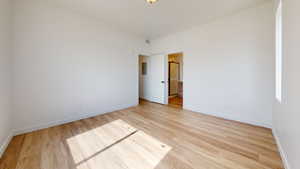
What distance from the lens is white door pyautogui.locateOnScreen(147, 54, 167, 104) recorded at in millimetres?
4539

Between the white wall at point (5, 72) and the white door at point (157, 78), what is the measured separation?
4019 millimetres

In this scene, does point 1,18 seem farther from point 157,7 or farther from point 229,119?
point 229,119

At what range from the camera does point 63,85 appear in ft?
8.72

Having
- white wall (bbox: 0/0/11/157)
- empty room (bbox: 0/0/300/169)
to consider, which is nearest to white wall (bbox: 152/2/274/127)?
empty room (bbox: 0/0/300/169)

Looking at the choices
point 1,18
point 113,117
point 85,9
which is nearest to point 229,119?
point 113,117

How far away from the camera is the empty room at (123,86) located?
1.52 meters

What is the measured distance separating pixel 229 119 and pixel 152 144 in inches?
94.1

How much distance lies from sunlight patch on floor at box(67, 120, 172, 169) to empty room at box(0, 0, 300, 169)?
2 cm

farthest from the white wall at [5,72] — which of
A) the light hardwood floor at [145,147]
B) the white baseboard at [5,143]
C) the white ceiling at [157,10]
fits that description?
the white ceiling at [157,10]

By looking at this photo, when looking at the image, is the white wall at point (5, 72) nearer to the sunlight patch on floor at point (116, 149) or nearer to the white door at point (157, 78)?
the sunlight patch on floor at point (116, 149)

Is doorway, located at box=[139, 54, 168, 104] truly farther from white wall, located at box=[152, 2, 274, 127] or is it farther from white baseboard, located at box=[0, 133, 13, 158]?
white baseboard, located at box=[0, 133, 13, 158]

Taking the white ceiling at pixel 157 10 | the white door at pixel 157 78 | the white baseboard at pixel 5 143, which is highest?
the white ceiling at pixel 157 10

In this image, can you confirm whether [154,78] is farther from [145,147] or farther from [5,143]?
[5,143]

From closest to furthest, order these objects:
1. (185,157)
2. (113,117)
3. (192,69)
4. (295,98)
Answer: (295,98)
(185,157)
(113,117)
(192,69)
